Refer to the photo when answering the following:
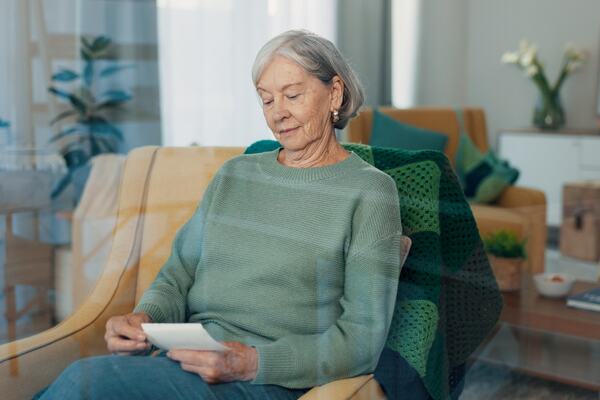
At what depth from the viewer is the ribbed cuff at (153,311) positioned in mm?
916

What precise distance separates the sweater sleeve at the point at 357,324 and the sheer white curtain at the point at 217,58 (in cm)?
21

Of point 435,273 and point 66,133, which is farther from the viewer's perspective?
point 66,133

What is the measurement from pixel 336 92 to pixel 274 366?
332 mm

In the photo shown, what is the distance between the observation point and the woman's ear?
0.89 metres

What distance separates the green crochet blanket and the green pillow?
6cm

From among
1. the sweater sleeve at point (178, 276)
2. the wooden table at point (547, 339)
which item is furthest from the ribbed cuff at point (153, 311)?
the wooden table at point (547, 339)

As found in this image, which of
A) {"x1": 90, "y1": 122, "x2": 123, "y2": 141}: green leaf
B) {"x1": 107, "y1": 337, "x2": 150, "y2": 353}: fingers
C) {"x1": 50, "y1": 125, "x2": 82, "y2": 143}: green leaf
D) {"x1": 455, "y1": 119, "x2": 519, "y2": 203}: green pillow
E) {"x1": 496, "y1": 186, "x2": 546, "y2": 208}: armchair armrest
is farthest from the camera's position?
{"x1": 90, "y1": 122, "x2": 123, "y2": 141}: green leaf

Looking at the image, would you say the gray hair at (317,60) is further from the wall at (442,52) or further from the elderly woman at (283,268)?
the wall at (442,52)

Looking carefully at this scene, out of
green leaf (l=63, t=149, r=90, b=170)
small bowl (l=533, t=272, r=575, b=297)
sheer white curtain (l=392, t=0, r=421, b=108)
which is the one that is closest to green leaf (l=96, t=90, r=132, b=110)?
green leaf (l=63, t=149, r=90, b=170)

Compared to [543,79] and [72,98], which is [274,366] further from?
[72,98]

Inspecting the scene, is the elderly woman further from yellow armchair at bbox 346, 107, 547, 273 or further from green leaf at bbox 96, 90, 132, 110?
green leaf at bbox 96, 90, 132, 110

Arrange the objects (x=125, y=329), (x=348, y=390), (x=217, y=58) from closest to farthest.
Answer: (x=348, y=390) → (x=125, y=329) → (x=217, y=58)

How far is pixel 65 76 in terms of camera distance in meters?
1.42

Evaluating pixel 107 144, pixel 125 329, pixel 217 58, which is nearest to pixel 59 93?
pixel 107 144
